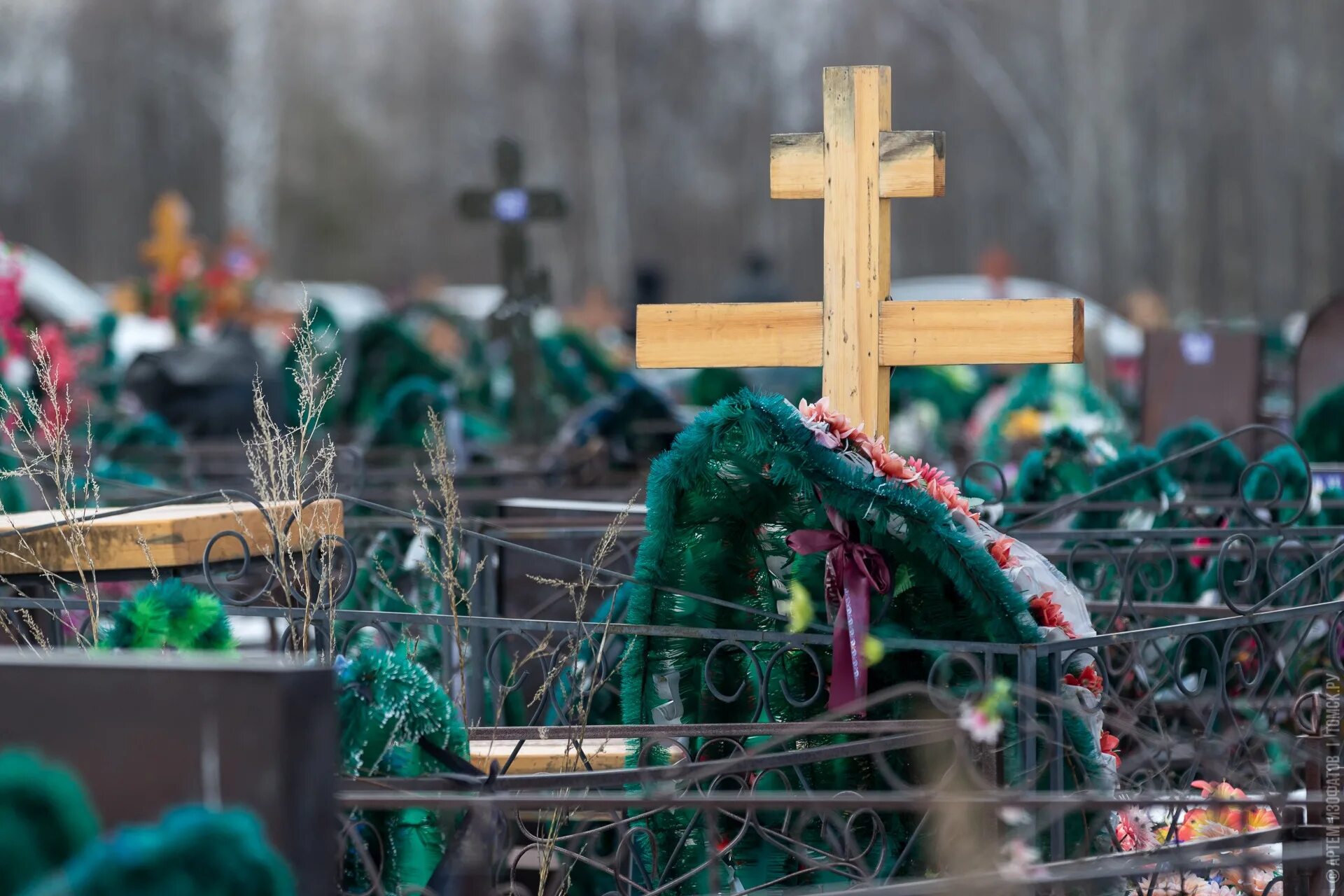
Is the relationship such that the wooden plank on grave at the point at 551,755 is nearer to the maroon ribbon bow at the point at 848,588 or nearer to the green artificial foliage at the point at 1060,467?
the maroon ribbon bow at the point at 848,588

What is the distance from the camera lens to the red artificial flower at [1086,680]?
3.08 metres

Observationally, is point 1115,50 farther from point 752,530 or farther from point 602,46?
point 752,530

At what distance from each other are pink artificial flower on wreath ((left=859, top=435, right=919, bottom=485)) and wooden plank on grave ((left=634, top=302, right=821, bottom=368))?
0.84 metres

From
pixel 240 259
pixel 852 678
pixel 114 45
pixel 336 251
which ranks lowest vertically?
pixel 852 678

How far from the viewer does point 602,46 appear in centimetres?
3403

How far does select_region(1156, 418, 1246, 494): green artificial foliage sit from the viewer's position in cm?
579

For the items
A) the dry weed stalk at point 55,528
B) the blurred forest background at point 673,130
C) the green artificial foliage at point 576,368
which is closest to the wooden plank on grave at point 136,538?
the dry weed stalk at point 55,528

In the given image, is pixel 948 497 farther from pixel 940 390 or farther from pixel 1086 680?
pixel 940 390

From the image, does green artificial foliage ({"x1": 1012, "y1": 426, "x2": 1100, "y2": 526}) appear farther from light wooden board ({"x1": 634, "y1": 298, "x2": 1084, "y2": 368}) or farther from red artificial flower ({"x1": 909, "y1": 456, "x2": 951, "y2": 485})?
red artificial flower ({"x1": 909, "y1": 456, "x2": 951, "y2": 485})

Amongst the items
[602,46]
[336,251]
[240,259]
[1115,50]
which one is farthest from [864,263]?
[336,251]

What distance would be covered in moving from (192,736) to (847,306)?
2.40 m

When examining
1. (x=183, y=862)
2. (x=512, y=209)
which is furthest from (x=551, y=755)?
(x=512, y=209)

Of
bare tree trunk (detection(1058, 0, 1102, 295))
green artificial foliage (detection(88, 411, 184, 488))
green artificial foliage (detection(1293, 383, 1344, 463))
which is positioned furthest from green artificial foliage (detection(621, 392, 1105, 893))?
bare tree trunk (detection(1058, 0, 1102, 295))

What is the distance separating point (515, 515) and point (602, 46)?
29858 mm
